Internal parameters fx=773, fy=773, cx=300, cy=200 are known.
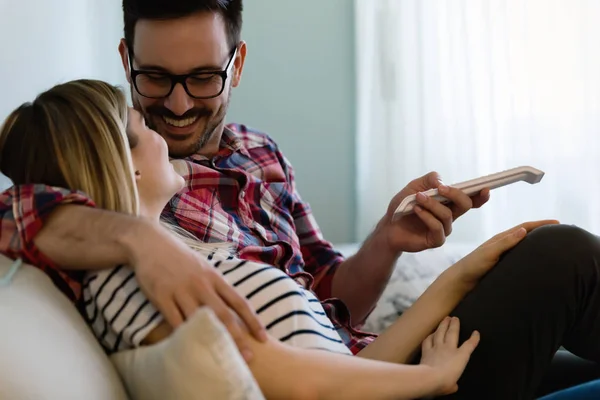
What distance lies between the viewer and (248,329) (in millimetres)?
843

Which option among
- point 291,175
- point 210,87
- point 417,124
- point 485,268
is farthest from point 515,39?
point 485,268

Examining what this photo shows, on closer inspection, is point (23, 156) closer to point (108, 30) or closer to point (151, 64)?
point (151, 64)

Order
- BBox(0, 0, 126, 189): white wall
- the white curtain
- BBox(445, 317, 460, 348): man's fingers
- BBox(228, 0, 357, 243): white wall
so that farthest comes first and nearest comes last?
1. BBox(228, 0, 357, 243): white wall
2. the white curtain
3. BBox(0, 0, 126, 189): white wall
4. BBox(445, 317, 460, 348): man's fingers

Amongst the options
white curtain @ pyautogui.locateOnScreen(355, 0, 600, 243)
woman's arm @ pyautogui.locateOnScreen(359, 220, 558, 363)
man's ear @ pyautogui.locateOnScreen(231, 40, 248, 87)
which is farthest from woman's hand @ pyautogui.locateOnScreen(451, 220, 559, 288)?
white curtain @ pyautogui.locateOnScreen(355, 0, 600, 243)

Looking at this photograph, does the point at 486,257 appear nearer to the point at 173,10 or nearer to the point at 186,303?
the point at 186,303

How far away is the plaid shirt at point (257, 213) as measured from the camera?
4.45 feet

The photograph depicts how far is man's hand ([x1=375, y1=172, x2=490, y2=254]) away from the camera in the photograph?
1.29 m

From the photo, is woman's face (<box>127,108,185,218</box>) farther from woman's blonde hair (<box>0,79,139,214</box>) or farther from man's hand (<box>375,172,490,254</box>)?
man's hand (<box>375,172,490,254</box>)

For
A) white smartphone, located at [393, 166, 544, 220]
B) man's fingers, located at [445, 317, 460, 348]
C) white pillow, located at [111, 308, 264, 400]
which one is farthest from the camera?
white smartphone, located at [393, 166, 544, 220]

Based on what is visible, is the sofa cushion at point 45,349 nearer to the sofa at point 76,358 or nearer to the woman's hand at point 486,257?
the sofa at point 76,358

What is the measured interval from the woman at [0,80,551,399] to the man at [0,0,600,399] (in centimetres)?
4

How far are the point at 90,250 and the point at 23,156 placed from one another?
0.17 metres

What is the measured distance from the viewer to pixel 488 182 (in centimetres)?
126

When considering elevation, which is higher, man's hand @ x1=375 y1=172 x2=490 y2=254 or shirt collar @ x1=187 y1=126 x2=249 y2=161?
shirt collar @ x1=187 y1=126 x2=249 y2=161
